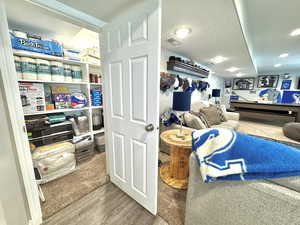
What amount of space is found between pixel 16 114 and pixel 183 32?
2152 mm

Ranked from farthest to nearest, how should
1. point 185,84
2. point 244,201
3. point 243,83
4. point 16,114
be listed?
point 243,83 < point 185,84 < point 16,114 < point 244,201

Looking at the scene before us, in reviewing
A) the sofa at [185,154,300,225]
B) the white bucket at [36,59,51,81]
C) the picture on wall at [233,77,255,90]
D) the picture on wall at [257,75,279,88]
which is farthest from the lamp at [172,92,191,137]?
the picture on wall at [257,75,279,88]

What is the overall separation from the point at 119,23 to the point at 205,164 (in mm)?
1464

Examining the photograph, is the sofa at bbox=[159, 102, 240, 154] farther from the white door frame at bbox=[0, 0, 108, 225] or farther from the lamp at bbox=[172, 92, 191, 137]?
the white door frame at bbox=[0, 0, 108, 225]

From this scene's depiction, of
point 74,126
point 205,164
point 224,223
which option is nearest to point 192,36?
point 205,164

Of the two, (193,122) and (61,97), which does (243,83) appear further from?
(61,97)

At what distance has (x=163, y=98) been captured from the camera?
262 cm

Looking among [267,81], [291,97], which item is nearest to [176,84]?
[291,97]

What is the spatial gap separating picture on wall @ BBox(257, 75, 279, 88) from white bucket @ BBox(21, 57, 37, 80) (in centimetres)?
917

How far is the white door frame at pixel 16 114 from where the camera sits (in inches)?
36.0

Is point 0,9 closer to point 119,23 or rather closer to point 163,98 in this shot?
point 119,23

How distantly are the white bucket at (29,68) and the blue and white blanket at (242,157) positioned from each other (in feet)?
6.89

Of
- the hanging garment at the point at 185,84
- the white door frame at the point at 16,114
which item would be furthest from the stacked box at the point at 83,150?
the hanging garment at the point at 185,84

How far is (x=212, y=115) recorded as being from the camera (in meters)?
2.84
